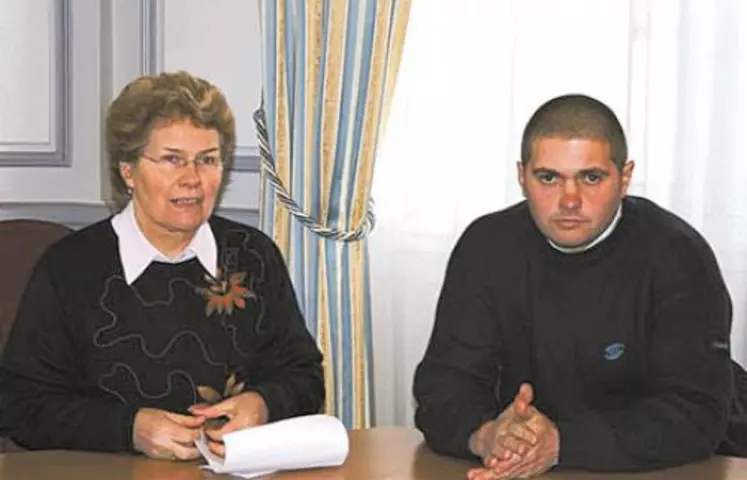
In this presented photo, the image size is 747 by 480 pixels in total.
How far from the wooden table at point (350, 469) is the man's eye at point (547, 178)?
585 mm

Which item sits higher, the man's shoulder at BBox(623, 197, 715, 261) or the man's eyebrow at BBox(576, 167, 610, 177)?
the man's eyebrow at BBox(576, 167, 610, 177)

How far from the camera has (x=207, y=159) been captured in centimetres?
281

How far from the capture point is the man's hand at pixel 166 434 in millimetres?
2373

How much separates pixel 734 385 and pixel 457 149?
1313 millimetres

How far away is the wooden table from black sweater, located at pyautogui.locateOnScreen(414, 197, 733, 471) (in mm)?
60

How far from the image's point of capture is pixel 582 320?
2.60 metres

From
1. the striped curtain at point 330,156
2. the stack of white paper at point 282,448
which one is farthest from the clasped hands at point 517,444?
the striped curtain at point 330,156

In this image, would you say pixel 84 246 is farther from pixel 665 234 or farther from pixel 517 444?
pixel 665 234

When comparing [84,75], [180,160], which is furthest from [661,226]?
[84,75]

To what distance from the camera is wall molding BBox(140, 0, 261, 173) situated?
4.03 metres

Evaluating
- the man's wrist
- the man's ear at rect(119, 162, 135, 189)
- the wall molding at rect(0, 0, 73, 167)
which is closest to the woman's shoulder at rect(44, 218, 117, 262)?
the man's ear at rect(119, 162, 135, 189)

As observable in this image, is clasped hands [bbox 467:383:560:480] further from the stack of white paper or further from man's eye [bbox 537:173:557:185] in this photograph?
man's eye [bbox 537:173:557:185]

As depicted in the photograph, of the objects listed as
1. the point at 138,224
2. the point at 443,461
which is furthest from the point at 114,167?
the point at 443,461

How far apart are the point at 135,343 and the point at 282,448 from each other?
2.05ft
